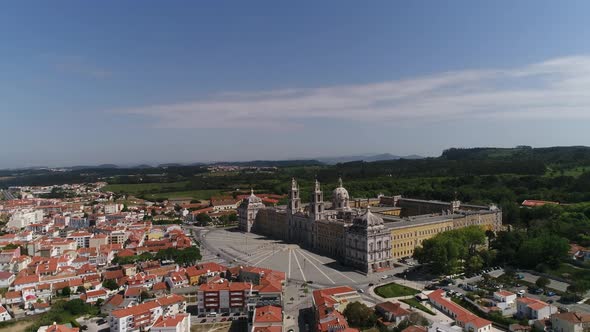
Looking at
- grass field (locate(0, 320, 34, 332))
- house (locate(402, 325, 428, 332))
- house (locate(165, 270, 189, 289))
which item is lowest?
grass field (locate(0, 320, 34, 332))

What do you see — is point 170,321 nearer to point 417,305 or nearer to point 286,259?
point 417,305

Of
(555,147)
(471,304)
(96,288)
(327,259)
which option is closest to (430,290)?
(471,304)

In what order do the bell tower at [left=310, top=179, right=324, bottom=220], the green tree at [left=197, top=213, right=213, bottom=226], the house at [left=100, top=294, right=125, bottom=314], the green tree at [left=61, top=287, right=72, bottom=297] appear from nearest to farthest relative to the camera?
the house at [left=100, top=294, right=125, bottom=314]
the green tree at [left=61, top=287, right=72, bottom=297]
the bell tower at [left=310, top=179, right=324, bottom=220]
the green tree at [left=197, top=213, right=213, bottom=226]

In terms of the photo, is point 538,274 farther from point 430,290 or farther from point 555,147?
point 555,147

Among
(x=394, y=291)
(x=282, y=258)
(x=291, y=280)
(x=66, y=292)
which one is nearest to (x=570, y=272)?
(x=394, y=291)

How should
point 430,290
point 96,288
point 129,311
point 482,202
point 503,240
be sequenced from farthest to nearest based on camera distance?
point 482,202, point 503,240, point 96,288, point 430,290, point 129,311

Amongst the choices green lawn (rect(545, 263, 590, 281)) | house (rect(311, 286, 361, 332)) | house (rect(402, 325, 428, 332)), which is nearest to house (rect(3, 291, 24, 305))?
house (rect(311, 286, 361, 332))

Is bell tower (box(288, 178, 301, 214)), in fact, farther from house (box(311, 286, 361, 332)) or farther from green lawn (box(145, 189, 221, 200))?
green lawn (box(145, 189, 221, 200))
